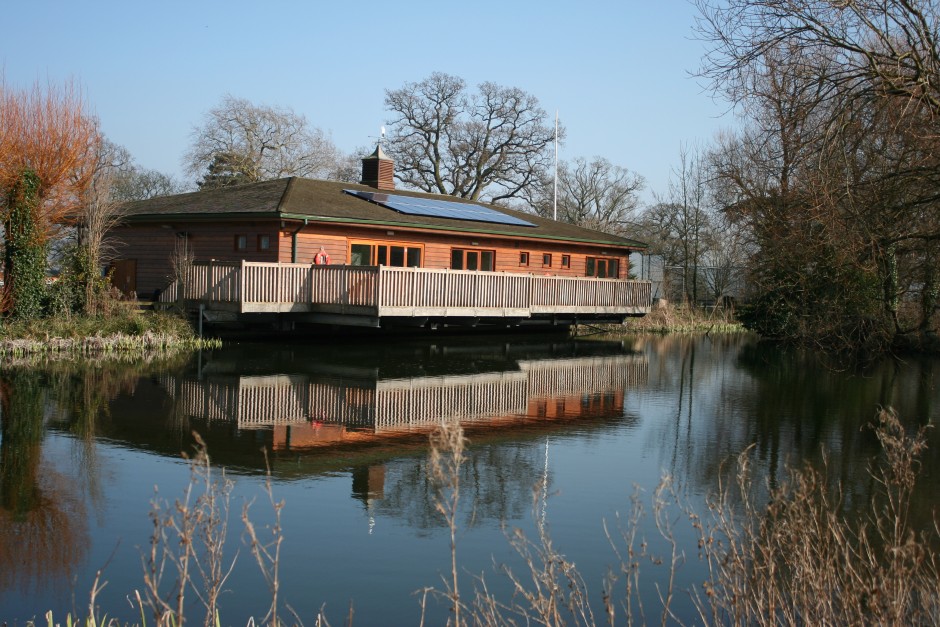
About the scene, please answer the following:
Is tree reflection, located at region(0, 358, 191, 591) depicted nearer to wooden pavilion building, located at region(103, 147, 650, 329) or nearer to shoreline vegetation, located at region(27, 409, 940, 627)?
shoreline vegetation, located at region(27, 409, 940, 627)

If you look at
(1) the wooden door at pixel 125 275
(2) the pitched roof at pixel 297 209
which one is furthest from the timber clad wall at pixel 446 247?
(1) the wooden door at pixel 125 275

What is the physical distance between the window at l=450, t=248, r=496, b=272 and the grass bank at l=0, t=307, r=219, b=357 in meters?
9.54

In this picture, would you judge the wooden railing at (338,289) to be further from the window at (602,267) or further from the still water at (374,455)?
the window at (602,267)

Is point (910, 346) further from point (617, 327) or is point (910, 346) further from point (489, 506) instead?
point (489, 506)

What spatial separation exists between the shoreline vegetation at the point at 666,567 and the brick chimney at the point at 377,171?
82.7ft

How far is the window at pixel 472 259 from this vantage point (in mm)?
30312

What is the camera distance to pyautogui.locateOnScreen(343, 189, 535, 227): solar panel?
29484 millimetres

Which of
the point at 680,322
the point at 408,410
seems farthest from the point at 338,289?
the point at 680,322

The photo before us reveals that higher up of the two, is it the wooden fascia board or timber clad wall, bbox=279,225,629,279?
the wooden fascia board

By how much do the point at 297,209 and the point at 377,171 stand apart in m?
9.48

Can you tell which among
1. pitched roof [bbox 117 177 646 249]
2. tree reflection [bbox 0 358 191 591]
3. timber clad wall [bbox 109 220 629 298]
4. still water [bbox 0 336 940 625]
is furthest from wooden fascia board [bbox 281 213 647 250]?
tree reflection [bbox 0 358 191 591]

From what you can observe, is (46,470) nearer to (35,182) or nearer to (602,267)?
(35,182)

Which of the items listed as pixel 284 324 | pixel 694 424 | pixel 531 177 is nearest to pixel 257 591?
pixel 694 424

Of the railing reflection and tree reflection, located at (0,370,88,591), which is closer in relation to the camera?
tree reflection, located at (0,370,88,591)
